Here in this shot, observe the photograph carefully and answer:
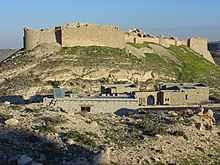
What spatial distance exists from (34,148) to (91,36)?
26.6 m

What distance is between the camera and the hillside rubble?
13.7 metres

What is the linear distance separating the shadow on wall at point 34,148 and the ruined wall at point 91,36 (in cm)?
2359

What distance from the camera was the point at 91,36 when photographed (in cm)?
3947

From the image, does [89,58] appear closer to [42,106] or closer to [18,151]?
[42,106]

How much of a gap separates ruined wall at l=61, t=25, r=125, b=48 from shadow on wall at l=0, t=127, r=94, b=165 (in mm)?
23592

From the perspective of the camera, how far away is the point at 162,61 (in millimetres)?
44875

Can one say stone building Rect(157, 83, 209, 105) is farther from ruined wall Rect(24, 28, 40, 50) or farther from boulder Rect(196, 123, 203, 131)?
ruined wall Rect(24, 28, 40, 50)

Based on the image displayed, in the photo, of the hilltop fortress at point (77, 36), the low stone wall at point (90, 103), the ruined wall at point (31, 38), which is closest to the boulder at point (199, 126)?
the low stone wall at point (90, 103)

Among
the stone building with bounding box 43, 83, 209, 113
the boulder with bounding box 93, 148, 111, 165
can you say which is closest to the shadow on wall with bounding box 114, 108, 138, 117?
the stone building with bounding box 43, 83, 209, 113

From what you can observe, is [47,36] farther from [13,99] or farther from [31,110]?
[31,110]

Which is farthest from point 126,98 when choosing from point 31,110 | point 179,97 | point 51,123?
point 179,97

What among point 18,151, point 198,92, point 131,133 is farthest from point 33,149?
point 198,92

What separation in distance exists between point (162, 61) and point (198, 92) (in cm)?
1515

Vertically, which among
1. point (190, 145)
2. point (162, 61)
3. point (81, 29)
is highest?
point (81, 29)
